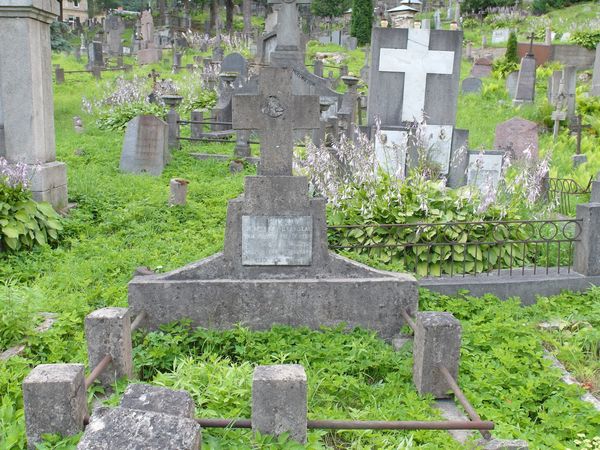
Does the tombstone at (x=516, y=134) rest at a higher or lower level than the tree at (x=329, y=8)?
lower

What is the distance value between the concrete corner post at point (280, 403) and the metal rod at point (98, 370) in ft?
3.40

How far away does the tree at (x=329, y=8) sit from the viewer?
4906 centimetres

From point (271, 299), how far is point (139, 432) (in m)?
2.45

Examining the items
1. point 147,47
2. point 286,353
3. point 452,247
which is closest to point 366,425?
point 286,353

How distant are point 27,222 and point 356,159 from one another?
155 inches

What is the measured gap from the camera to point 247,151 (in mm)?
12555

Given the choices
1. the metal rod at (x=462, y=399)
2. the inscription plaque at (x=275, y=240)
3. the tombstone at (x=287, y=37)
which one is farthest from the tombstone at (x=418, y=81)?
the tombstone at (x=287, y=37)

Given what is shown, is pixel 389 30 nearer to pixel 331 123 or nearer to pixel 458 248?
pixel 458 248

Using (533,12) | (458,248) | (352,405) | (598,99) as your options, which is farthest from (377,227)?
(533,12)

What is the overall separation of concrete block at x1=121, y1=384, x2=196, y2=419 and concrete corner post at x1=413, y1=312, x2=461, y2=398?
173 cm

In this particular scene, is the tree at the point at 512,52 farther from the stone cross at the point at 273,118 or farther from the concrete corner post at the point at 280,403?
the concrete corner post at the point at 280,403

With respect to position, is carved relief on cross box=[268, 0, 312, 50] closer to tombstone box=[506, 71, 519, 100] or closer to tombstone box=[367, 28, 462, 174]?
tombstone box=[367, 28, 462, 174]

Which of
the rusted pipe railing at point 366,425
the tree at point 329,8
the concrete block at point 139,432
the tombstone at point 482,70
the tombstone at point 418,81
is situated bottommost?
the rusted pipe railing at point 366,425

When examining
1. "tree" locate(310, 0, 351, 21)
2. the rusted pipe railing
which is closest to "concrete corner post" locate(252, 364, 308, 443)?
the rusted pipe railing
